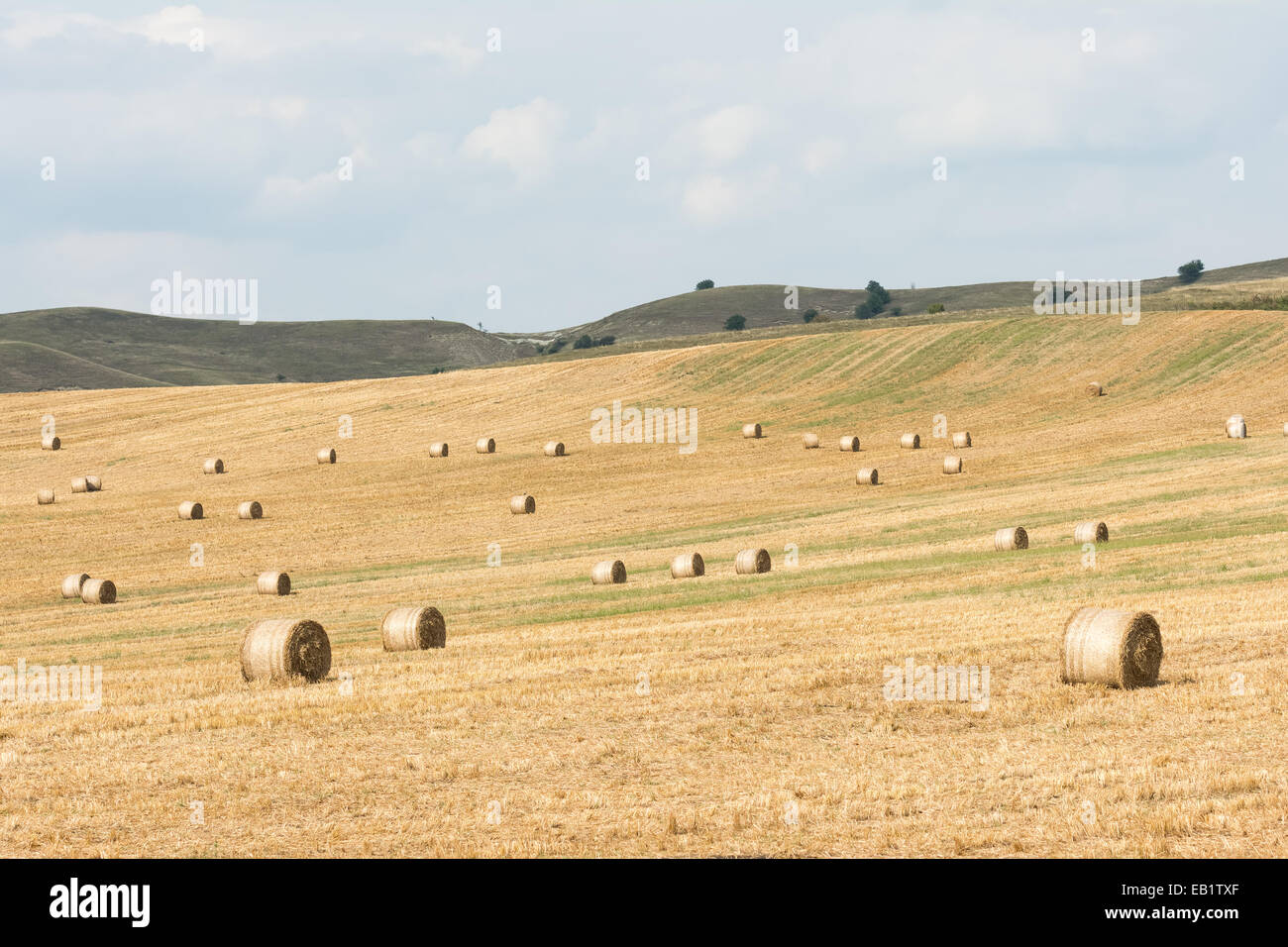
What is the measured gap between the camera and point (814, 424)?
57.6 meters

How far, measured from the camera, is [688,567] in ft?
99.5

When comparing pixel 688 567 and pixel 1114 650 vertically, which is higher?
pixel 688 567

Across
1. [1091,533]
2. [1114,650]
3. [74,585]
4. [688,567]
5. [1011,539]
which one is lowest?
[74,585]

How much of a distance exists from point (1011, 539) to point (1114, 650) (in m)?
14.6

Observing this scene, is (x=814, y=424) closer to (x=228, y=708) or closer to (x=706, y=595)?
(x=706, y=595)

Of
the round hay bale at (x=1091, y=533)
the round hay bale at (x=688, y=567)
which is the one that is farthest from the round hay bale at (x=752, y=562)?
the round hay bale at (x=1091, y=533)

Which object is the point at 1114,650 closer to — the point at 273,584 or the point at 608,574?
the point at 608,574

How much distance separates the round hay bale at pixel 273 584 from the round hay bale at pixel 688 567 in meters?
9.07

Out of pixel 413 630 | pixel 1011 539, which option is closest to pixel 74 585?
pixel 413 630

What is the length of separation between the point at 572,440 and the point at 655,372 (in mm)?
16092

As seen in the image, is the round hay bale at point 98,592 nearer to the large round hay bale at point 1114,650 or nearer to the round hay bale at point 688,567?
the round hay bale at point 688,567

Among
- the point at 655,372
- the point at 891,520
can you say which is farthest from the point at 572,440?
the point at 891,520

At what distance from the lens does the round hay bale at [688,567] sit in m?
30.3

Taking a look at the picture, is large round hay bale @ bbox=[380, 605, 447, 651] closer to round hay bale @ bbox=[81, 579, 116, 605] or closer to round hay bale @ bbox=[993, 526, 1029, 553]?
round hay bale @ bbox=[81, 579, 116, 605]
